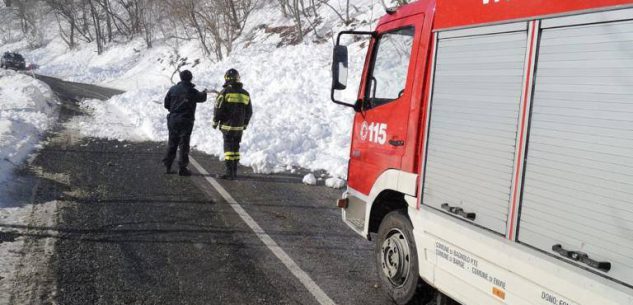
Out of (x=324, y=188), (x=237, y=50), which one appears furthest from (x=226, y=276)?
(x=237, y=50)

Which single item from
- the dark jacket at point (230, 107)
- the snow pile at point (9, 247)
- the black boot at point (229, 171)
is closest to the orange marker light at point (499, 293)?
the snow pile at point (9, 247)

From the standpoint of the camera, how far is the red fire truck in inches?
98.9

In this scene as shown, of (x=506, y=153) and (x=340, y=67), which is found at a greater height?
(x=340, y=67)

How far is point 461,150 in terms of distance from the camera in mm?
3559

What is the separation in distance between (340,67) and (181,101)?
5.26 meters

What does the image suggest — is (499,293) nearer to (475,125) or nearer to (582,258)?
(582,258)

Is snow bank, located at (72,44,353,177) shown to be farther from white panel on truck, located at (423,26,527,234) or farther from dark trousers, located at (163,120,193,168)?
white panel on truck, located at (423,26,527,234)

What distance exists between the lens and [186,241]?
18.5 ft

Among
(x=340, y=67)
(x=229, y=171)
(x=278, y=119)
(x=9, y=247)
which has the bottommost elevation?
(x=9, y=247)

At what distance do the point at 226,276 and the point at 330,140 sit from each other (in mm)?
7388

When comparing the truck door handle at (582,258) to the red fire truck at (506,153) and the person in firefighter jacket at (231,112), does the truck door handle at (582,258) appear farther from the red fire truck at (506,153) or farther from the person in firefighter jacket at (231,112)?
the person in firefighter jacket at (231,112)

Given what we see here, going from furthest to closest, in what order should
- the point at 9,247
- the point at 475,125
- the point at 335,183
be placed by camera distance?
the point at 335,183
the point at 9,247
the point at 475,125

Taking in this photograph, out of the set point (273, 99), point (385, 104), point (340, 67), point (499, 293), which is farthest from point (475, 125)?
point (273, 99)

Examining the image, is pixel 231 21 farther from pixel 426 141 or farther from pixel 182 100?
pixel 426 141
